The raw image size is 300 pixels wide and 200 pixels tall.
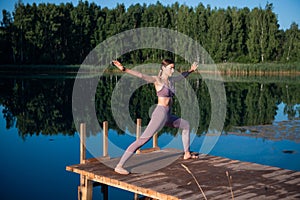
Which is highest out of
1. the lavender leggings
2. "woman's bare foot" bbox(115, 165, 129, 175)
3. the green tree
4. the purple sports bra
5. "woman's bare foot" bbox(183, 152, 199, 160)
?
the green tree

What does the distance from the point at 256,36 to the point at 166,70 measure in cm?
4625

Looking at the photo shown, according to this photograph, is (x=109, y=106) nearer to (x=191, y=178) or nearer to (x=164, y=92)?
(x=164, y=92)

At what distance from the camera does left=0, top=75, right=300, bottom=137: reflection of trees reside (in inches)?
655

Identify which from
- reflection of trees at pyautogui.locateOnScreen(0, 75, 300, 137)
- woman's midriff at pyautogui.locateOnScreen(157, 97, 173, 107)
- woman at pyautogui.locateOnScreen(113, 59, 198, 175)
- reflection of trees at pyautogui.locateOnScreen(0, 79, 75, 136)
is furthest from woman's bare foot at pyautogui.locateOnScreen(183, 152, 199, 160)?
reflection of trees at pyautogui.locateOnScreen(0, 79, 75, 136)

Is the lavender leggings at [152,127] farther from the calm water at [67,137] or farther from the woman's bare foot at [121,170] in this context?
the calm water at [67,137]

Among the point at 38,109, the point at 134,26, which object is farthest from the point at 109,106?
the point at 134,26

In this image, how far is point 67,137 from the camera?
14.3 meters

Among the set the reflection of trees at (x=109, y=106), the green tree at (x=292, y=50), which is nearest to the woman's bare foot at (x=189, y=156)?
the reflection of trees at (x=109, y=106)

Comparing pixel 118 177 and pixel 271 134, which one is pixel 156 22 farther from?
pixel 118 177

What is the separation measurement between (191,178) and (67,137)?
8893 millimetres

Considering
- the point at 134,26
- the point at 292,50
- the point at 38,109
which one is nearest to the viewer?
the point at 38,109

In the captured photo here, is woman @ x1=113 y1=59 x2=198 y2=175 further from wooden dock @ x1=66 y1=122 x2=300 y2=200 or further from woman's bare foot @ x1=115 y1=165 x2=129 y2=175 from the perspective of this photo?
wooden dock @ x1=66 y1=122 x2=300 y2=200

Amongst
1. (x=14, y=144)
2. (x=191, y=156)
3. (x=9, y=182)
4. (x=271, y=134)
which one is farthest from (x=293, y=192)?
(x=14, y=144)

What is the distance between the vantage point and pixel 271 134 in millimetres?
13703
